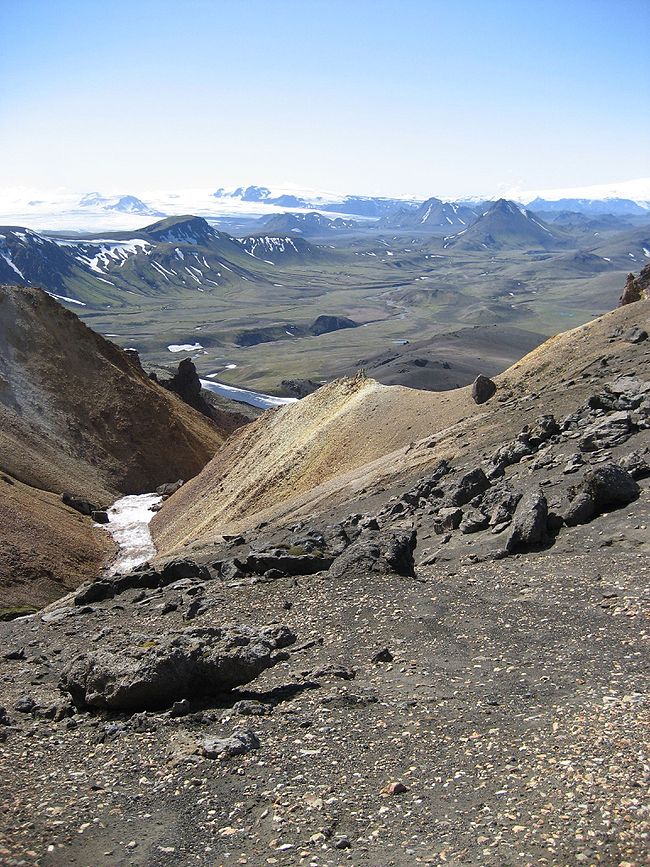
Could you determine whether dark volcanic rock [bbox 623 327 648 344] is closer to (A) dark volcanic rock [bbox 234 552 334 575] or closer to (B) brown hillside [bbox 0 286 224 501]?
(A) dark volcanic rock [bbox 234 552 334 575]

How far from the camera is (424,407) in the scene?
54344mm

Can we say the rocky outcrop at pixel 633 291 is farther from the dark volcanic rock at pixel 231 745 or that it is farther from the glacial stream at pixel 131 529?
the dark volcanic rock at pixel 231 745

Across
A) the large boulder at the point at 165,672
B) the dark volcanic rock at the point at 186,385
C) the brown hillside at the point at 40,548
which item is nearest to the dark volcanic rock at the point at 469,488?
the large boulder at the point at 165,672

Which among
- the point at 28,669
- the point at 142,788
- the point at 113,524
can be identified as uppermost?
the point at 142,788

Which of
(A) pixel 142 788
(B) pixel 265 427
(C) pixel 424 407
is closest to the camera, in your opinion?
(A) pixel 142 788

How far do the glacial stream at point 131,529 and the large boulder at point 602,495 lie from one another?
118 feet

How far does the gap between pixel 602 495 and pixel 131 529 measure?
1874 inches

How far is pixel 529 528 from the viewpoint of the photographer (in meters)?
24.1

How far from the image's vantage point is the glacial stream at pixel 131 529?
5653 cm

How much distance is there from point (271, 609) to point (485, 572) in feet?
20.8

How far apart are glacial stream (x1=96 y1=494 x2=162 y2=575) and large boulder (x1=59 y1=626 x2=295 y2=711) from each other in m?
35.8

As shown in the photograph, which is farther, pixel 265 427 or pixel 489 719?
pixel 265 427

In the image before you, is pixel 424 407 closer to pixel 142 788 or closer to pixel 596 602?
pixel 596 602

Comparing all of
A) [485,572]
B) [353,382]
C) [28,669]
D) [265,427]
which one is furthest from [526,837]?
[265,427]
